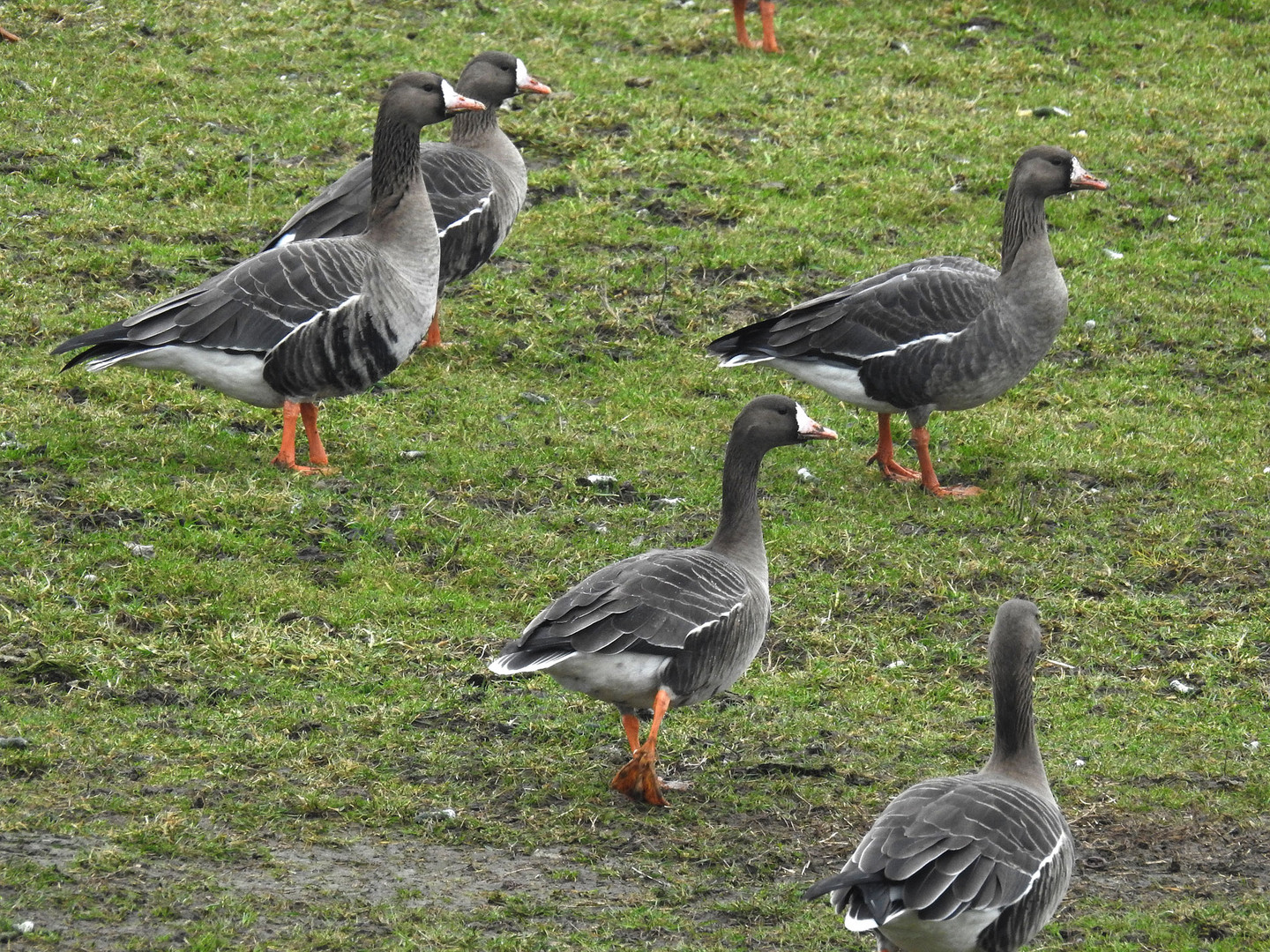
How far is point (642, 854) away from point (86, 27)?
1100 centimetres

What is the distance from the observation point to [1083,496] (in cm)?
896

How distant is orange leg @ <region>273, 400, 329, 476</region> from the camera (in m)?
8.62

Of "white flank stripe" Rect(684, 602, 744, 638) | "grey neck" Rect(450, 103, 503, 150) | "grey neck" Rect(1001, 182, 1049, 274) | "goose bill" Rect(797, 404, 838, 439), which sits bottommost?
"white flank stripe" Rect(684, 602, 744, 638)

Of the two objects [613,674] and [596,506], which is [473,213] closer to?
[596,506]

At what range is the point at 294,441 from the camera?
28.4ft

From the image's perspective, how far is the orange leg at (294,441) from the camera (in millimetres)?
8625

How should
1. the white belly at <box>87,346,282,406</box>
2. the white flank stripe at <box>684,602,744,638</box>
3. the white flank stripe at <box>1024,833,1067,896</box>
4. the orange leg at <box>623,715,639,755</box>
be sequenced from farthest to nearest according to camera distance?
the white belly at <box>87,346,282,406</box> < the orange leg at <box>623,715,639,755</box> < the white flank stripe at <box>684,602,744,638</box> < the white flank stripe at <box>1024,833,1067,896</box>

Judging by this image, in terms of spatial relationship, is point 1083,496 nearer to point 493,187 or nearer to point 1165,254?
point 1165,254

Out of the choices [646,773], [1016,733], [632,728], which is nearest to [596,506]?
[632,728]

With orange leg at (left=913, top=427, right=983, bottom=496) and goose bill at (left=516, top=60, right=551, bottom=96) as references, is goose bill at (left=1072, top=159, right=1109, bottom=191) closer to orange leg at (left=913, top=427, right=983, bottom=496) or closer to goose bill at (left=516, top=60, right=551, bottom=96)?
orange leg at (left=913, top=427, right=983, bottom=496)

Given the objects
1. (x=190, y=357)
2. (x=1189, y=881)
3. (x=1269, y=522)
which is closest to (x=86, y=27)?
(x=190, y=357)

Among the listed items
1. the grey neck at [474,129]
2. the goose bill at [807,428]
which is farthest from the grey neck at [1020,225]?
the grey neck at [474,129]

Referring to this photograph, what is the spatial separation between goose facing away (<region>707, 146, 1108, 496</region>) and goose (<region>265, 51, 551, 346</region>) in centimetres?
213

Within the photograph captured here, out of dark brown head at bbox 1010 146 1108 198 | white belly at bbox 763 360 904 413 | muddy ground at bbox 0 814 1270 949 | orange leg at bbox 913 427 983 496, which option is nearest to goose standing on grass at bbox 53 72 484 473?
white belly at bbox 763 360 904 413
